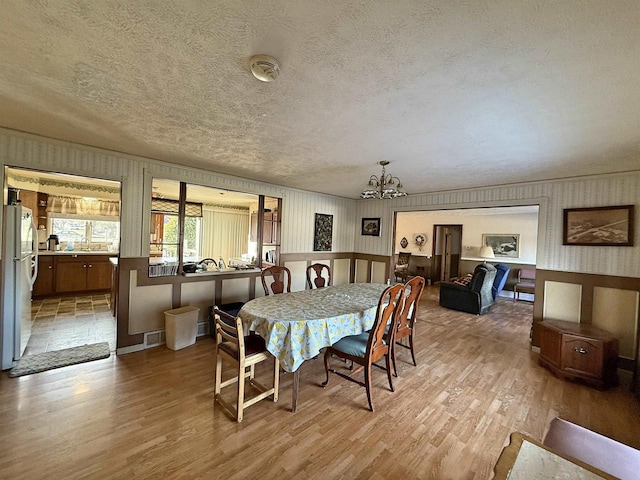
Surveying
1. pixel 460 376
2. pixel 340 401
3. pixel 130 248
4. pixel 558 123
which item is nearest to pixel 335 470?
pixel 340 401

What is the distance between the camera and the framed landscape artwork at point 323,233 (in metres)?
5.50

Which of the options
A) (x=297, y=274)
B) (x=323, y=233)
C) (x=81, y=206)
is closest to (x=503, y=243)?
(x=323, y=233)

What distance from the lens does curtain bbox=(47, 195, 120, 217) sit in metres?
5.65

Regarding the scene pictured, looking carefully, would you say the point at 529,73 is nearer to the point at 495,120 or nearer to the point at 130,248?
the point at 495,120

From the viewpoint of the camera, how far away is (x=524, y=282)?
22.2ft

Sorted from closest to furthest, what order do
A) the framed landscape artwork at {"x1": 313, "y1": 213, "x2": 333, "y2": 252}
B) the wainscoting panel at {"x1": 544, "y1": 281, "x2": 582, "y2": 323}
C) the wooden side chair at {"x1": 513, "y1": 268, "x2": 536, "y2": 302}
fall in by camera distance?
1. the wainscoting panel at {"x1": 544, "y1": 281, "x2": 582, "y2": 323}
2. the framed landscape artwork at {"x1": 313, "y1": 213, "x2": 333, "y2": 252}
3. the wooden side chair at {"x1": 513, "y1": 268, "x2": 536, "y2": 302}

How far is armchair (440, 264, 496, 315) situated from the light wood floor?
234cm

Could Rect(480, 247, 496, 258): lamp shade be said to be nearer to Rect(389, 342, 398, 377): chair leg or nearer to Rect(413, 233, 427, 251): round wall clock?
Rect(413, 233, 427, 251): round wall clock

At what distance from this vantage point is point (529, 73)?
4.65 feet

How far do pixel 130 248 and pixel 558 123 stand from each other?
14.5 feet

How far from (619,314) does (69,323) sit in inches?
291

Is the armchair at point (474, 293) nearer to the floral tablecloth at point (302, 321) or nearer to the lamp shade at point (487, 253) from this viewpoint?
the lamp shade at point (487, 253)

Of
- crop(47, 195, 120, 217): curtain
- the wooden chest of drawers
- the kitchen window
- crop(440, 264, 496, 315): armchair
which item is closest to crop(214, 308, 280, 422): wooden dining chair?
the wooden chest of drawers

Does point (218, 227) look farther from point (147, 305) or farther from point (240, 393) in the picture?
point (240, 393)
